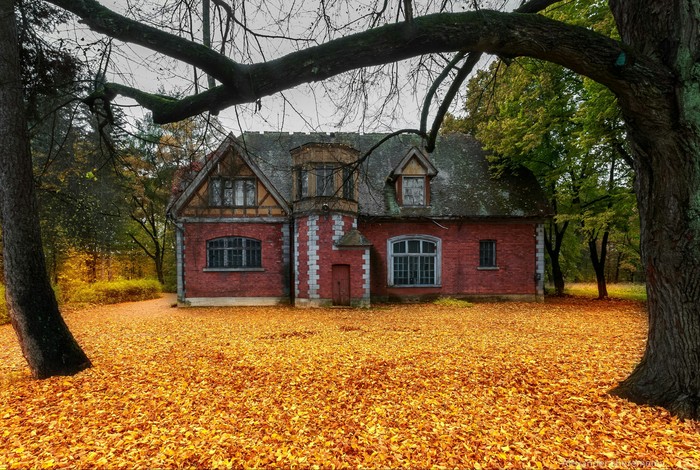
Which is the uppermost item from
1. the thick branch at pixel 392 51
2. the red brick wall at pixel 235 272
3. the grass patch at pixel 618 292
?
the thick branch at pixel 392 51

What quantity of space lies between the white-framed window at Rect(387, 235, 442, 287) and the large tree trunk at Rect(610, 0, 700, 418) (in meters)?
12.7

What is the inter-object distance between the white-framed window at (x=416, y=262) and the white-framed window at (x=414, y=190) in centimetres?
180

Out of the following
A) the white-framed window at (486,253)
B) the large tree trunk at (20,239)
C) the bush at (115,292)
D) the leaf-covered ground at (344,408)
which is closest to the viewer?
the leaf-covered ground at (344,408)

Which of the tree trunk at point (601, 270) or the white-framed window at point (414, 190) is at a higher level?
the white-framed window at point (414, 190)

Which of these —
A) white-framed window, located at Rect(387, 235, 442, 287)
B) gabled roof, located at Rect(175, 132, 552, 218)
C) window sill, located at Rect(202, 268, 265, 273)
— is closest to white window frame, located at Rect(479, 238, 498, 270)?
gabled roof, located at Rect(175, 132, 552, 218)

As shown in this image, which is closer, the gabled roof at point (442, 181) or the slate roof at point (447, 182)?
the gabled roof at point (442, 181)

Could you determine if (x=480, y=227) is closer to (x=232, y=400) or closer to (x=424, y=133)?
(x=424, y=133)

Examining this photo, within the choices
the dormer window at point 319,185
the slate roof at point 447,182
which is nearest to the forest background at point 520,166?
the slate roof at point 447,182

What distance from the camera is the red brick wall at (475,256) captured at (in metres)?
16.6

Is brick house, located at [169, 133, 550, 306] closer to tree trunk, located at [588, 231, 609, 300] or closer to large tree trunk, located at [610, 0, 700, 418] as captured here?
tree trunk, located at [588, 231, 609, 300]

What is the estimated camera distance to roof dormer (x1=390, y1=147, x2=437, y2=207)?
54.2 ft

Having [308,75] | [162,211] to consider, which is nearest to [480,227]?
[308,75]

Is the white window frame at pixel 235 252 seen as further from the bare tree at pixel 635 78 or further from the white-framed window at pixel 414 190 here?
the bare tree at pixel 635 78

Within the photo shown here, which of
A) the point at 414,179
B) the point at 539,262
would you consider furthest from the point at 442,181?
the point at 539,262
